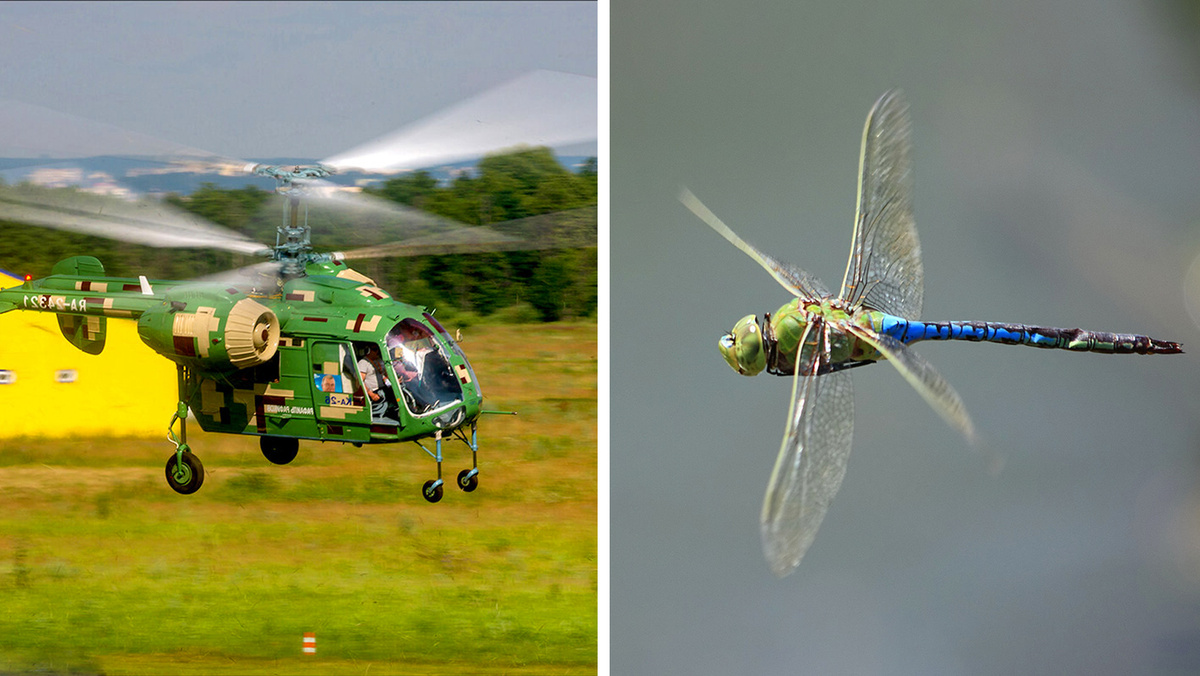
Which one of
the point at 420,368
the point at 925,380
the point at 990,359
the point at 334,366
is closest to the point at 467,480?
the point at 420,368

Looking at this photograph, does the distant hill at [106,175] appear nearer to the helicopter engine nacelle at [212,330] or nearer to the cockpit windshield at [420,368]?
the helicopter engine nacelle at [212,330]

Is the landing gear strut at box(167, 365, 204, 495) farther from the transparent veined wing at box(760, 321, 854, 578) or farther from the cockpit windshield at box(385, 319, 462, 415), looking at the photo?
the transparent veined wing at box(760, 321, 854, 578)

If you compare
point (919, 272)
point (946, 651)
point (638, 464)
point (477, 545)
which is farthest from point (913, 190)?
point (477, 545)

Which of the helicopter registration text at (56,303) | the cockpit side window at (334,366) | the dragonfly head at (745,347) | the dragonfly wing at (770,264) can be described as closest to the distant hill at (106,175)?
the helicopter registration text at (56,303)

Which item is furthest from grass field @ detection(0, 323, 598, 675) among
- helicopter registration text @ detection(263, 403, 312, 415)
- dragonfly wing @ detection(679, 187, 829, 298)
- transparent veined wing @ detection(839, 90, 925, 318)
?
transparent veined wing @ detection(839, 90, 925, 318)

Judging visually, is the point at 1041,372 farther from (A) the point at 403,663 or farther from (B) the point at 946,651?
(A) the point at 403,663

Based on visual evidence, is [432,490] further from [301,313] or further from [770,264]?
[770,264]
